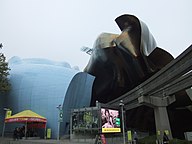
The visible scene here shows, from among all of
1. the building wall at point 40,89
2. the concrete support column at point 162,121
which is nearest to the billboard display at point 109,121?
the concrete support column at point 162,121

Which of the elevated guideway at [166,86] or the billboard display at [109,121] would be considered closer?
the elevated guideway at [166,86]

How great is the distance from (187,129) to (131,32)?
25.5 meters

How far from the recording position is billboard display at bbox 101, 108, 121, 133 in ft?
79.7

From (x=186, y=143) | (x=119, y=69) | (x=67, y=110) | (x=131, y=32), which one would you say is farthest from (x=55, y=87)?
(x=186, y=143)

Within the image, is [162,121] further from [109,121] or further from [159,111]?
[109,121]

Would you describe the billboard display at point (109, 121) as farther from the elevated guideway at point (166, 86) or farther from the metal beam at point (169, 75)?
the metal beam at point (169, 75)

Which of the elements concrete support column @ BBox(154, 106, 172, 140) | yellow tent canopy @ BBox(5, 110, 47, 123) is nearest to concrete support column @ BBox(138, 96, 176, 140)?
concrete support column @ BBox(154, 106, 172, 140)

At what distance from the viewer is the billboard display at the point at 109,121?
24297 mm

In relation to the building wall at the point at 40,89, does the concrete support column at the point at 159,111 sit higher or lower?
lower

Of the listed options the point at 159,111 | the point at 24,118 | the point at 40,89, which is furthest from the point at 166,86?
the point at 40,89

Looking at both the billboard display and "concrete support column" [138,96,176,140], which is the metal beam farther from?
the billboard display

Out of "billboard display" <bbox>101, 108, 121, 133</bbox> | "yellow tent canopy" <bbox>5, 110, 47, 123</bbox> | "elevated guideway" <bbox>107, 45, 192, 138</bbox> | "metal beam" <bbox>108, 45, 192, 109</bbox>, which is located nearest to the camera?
"metal beam" <bbox>108, 45, 192, 109</bbox>

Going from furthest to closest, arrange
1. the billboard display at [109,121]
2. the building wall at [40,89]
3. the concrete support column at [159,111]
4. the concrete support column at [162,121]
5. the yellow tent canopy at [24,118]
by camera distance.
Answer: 1. the building wall at [40,89]
2. the yellow tent canopy at [24,118]
3. the concrete support column at [162,121]
4. the concrete support column at [159,111]
5. the billboard display at [109,121]

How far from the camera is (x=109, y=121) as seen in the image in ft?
80.8
